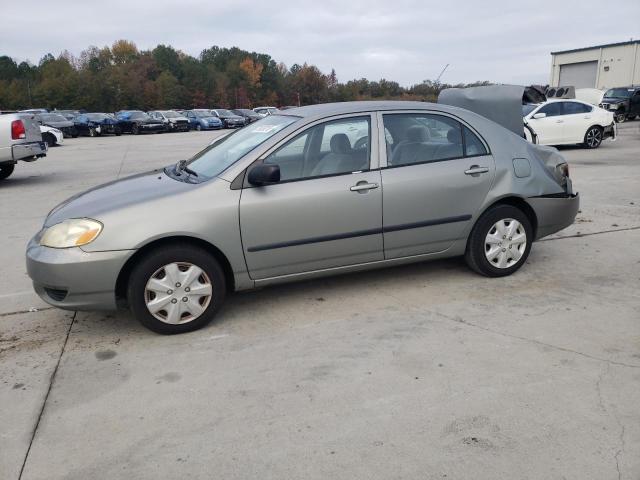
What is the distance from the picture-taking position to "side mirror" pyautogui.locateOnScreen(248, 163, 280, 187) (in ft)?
12.9

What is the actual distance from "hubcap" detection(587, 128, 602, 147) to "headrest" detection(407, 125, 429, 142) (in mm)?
12986

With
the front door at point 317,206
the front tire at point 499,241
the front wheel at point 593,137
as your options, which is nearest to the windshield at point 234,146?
the front door at point 317,206

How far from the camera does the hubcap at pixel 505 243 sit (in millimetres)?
4848

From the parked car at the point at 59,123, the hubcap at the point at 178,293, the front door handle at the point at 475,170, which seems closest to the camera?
the hubcap at the point at 178,293

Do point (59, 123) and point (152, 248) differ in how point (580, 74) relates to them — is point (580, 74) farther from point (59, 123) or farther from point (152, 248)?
point (152, 248)

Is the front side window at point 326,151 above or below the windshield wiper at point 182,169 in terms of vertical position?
above

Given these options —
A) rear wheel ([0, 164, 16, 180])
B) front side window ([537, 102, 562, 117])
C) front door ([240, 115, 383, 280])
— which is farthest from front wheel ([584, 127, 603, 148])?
rear wheel ([0, 164, 16, 180])

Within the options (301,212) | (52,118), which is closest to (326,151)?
(301,212)

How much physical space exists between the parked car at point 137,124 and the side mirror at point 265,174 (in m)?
33.1

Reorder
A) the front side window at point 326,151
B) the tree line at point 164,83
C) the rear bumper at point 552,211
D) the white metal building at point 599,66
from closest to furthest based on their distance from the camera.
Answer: the front side window at point 326,151
the rear bumper at point 552,211
the white metal building at point 599,66
the tree line at point 164,83

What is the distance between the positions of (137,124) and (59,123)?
4791 mm

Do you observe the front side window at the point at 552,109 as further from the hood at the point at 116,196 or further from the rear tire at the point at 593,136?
the hood at the point at 116,196

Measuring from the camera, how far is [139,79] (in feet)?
234

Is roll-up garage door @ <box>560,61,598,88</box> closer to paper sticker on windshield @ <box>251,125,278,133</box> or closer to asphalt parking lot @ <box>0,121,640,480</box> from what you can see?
asphalt parking lot @ <box>0,121,640,480</box>
